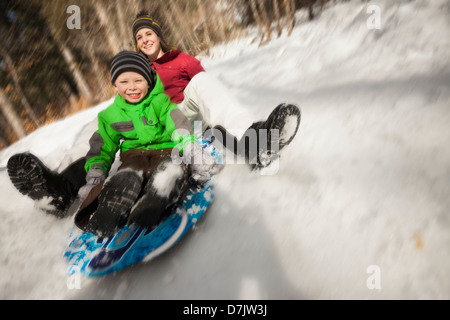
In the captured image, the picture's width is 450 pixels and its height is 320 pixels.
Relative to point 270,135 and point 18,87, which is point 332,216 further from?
point 18,87

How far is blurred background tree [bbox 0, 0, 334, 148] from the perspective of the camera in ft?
19.1

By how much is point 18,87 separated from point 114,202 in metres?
11.1

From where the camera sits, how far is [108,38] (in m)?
7.30

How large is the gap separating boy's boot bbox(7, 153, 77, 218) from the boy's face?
619mm

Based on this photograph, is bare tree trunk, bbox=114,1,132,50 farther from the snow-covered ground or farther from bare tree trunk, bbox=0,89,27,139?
the snow-covered ground

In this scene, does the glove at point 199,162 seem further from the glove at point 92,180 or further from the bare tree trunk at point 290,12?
the bare tree trunk at point 290,12

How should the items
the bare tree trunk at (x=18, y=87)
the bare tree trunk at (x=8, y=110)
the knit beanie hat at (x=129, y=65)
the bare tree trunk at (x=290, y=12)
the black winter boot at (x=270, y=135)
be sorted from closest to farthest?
1. the black winter boot at (x=270, y=135)
2. the knit beanie hat at (x=129, y=65)
3. the bare tree trunk at (x=290, y=12)
4. the bare tree trunk at (x=18, y=87)
5. the bare tree trunk at (x=8, y=110)

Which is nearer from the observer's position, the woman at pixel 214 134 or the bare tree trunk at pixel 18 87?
the woman at pixel 214 134

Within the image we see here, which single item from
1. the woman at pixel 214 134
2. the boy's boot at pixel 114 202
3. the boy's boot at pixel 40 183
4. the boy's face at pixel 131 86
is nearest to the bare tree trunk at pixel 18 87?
the woman at pixel 214 134

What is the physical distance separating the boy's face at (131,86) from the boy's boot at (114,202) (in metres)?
0.48

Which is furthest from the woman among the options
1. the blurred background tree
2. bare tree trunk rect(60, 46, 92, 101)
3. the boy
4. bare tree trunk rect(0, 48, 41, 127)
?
bare tree trunk rect(0, 48, 41, 127)

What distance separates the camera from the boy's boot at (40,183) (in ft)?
4.41
